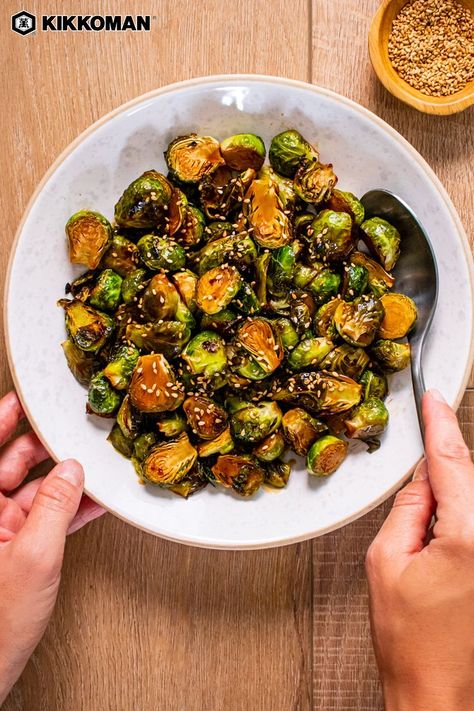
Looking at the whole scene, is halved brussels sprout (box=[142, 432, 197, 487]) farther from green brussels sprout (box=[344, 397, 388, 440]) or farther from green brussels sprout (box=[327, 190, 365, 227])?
green brussels sprout (box=[327, 190, 365, 227])

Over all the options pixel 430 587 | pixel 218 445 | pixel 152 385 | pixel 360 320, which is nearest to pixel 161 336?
pixel 152 385

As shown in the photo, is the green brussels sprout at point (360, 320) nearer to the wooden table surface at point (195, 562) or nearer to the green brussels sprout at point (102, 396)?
the wooden table surface at point (195, 562)

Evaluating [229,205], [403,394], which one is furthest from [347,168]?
[403,394]

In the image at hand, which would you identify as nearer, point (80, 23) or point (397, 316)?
point (397, 316)


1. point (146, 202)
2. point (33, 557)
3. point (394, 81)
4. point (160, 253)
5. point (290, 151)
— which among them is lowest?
point (33, 557)

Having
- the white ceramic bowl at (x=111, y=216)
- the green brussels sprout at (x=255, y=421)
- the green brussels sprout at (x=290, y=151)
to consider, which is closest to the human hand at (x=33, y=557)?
the white ceramic bowl at (x=111, y=216)

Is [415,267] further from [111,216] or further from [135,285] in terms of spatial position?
[111,216]
